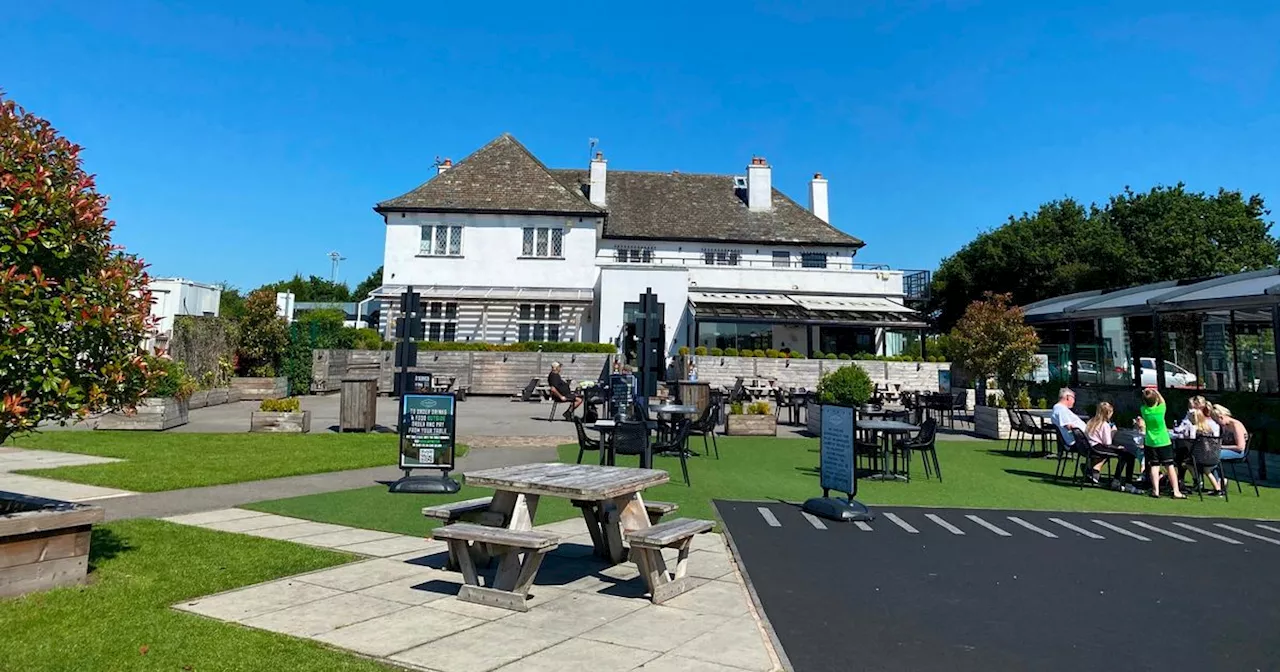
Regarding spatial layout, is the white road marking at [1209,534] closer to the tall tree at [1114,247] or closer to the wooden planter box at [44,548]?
the wooden planter box at [44,548]

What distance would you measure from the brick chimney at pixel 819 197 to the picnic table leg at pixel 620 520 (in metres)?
38.1

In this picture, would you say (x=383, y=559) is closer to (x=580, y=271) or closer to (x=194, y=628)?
(x=194, y=628)

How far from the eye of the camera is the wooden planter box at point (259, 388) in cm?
2262

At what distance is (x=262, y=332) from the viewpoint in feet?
79.6

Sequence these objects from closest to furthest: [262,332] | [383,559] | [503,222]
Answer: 1. [383,559]
2. [262,332]
3. [503,222]

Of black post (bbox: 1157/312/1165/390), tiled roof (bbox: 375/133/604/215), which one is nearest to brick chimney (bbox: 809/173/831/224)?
tiled roof (bbox: 375/133/604/215)

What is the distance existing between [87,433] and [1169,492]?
18.2m

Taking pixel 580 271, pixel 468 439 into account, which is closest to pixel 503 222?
pixel 580 271

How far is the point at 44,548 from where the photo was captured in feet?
14.4

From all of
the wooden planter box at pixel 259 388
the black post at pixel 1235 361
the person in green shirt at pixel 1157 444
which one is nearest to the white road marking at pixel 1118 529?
the person in green shirt at pixel 1157 444

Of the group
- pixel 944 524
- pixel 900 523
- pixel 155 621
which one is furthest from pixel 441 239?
pixel 155 621

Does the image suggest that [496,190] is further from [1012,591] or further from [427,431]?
[1012,591]

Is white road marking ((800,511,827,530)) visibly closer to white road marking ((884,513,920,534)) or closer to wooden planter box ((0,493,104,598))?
white road marking ((884,513,920,534))

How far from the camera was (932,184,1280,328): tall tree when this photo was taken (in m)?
40.8
